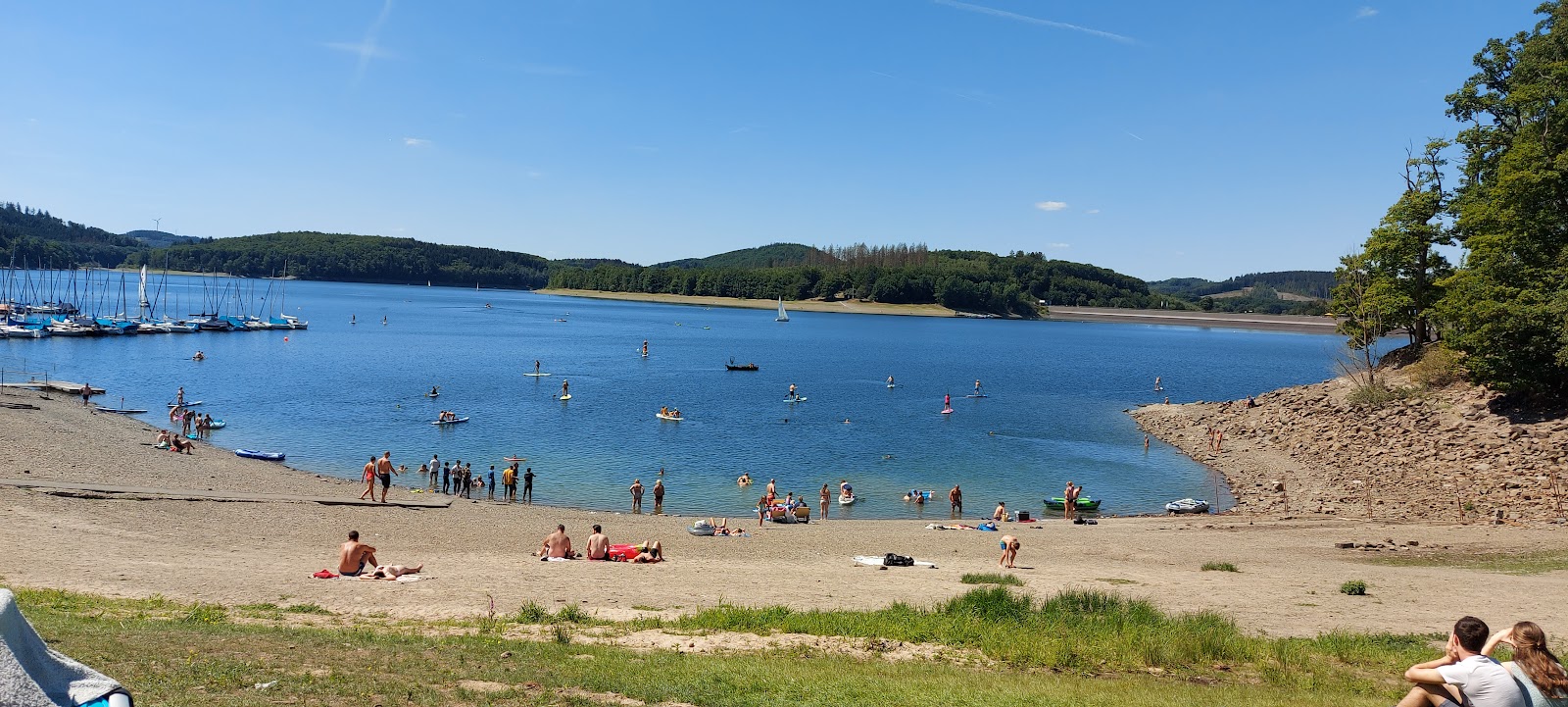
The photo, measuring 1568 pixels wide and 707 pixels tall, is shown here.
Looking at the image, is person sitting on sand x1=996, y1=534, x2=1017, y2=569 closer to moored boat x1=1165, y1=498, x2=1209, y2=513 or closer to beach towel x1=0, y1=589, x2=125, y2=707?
moored boat x1=1165, y1=498, x2=1209, y2=513

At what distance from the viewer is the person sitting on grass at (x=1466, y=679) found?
6066 mm

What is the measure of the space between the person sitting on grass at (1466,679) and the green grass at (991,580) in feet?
39.2

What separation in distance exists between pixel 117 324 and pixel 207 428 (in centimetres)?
6995

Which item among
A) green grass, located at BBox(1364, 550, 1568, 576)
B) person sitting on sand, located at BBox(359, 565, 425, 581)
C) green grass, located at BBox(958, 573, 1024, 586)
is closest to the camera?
person sitting on sand, located at BBox(359, 565, 425, 581)

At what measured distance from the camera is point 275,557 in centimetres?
1892

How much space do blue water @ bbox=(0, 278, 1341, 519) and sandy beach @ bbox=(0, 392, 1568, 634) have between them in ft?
21.7

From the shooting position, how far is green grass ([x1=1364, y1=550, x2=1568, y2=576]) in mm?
19469

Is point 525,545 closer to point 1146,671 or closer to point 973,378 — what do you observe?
point 1146,671

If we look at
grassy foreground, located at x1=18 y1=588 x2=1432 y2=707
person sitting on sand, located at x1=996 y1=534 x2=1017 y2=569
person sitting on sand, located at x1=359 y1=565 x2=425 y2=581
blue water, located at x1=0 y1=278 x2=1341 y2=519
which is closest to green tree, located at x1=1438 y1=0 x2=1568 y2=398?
blue water, located at x1=0 y1=278 x2=1341 y2=519

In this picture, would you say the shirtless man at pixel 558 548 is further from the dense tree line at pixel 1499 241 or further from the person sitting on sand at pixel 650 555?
the dense tree line at pixel 1499 241

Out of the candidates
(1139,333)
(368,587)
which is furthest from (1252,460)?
(1139,333)

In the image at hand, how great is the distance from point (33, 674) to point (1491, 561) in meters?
25.4

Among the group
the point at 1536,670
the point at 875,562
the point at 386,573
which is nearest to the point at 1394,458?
the point at 875,562

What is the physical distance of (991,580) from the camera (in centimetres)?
1877
